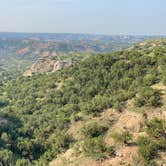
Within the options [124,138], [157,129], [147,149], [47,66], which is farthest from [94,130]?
[47,66]

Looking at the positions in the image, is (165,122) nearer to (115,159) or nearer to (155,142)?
(155,142)

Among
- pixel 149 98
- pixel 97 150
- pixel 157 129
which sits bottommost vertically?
pixel 97 150

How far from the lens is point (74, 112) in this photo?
1925 inches

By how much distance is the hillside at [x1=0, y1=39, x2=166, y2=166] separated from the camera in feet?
101

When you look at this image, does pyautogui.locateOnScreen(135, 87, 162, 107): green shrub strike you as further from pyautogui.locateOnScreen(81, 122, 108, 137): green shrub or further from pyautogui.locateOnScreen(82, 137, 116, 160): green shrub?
pyautogui.locateOnScreen(82, 137, 116, 160): green shrub

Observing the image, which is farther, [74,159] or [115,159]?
[74,159]

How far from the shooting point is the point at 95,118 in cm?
4291

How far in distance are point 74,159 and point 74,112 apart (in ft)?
53.5

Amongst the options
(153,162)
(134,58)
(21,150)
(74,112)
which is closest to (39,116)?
(74,112)

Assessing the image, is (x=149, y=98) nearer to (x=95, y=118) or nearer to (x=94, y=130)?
(x=94, y=130)

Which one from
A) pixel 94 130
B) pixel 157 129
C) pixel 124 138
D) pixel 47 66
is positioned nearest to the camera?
pixel 157 129

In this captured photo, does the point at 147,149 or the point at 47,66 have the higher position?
the point at 147,149

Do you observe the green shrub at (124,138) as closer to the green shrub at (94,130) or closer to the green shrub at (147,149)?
the green shrub at (147,149)

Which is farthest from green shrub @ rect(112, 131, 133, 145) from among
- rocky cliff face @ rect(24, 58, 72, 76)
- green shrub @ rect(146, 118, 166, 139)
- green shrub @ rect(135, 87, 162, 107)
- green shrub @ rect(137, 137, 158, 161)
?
rocky cliff face @ rect(24, 58, 72, 76)
